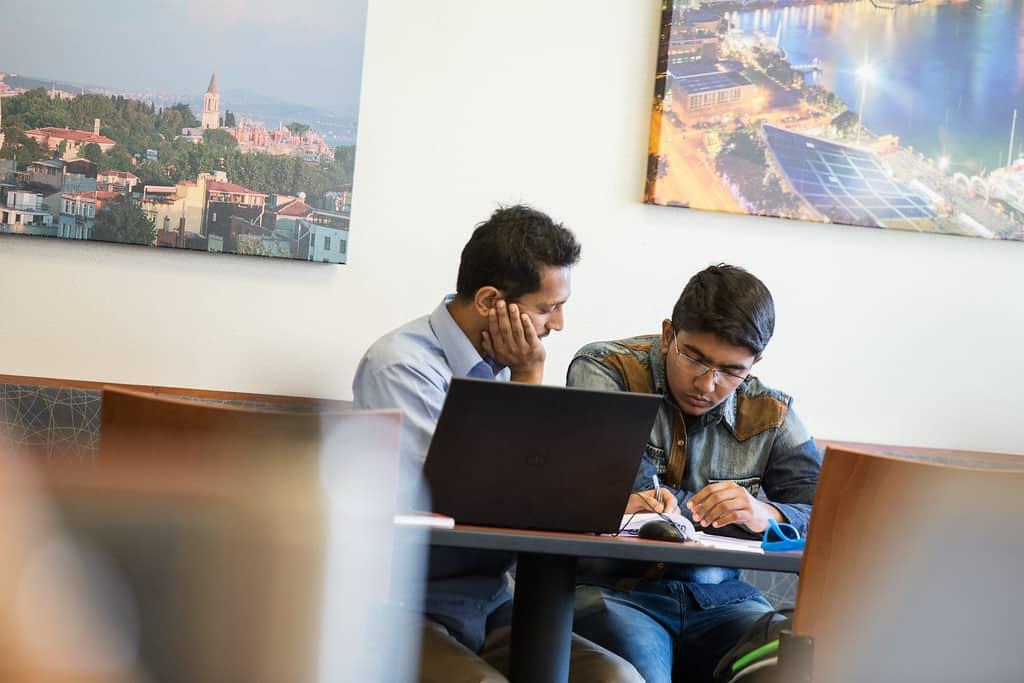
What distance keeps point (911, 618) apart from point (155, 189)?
220 cm

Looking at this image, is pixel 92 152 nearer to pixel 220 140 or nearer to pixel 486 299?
pixel 220 140

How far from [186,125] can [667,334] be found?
1.31 meters

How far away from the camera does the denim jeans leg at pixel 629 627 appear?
7.79ft

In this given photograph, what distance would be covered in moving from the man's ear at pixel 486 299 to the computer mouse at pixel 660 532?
81cm

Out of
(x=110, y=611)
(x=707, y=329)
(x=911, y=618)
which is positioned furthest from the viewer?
(x=707, y=329)

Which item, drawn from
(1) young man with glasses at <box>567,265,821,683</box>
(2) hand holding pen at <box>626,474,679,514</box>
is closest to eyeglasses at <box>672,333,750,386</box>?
(1) young man with glasses at <box>567,265,821,683</box>

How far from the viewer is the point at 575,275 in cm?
328

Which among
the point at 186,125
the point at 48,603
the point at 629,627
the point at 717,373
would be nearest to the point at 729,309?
the point at 717,373

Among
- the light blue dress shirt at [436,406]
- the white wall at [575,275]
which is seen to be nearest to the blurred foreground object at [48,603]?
the light blue dress shirt at [436,406]

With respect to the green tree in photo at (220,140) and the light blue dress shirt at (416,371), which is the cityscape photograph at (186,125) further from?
the light blue dress shirt at (416,371)

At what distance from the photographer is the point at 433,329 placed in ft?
8.42

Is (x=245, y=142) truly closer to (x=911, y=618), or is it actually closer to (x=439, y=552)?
(x=439, y=552)

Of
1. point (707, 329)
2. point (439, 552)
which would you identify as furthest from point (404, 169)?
point (439, 552)

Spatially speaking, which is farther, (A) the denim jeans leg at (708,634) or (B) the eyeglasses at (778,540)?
(A) the denim jeans leg at (708,634)
